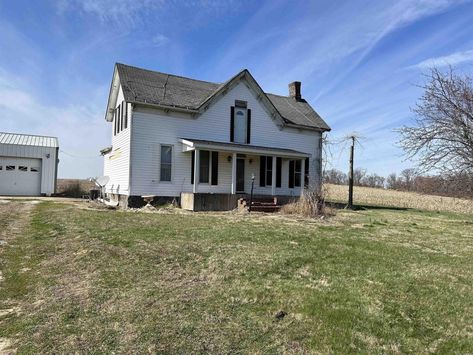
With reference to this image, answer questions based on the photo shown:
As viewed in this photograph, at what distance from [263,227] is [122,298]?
642cm

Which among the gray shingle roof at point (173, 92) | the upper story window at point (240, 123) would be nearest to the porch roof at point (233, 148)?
the upper story window at point (240, 123)

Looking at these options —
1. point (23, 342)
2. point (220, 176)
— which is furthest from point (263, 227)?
point (220, 176)

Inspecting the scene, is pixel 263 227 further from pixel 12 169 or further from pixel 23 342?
pixel 12 169

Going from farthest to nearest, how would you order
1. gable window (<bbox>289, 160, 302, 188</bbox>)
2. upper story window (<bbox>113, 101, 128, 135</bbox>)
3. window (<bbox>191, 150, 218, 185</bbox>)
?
gable window (<bbox>289, 160, 302, 188</bbox>) → upper story window (<bbox>113, 101, 128, 135</bbox>) → window (<bbox>191, 150, 218, 185</bbox>)

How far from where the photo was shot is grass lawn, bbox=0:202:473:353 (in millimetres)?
4082

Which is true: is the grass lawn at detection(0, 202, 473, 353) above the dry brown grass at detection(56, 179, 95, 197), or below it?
below

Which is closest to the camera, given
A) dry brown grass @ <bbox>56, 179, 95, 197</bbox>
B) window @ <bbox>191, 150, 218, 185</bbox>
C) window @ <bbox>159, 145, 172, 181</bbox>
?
window @ <bbox>159, 145, 172, 181</bbox>

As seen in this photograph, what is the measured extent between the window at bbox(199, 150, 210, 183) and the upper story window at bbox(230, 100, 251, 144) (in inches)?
73.4

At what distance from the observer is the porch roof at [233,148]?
58.5 feet

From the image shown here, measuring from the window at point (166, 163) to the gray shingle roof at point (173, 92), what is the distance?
2.05 metres

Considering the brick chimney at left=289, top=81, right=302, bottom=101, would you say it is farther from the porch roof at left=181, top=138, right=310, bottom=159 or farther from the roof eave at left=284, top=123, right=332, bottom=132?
the porch roof at left=181, top=138, right=310, bottom=159

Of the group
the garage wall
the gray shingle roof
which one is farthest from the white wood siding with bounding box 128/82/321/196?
the garage wall

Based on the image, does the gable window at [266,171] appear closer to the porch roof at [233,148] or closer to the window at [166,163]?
the porch roof at [233,148]

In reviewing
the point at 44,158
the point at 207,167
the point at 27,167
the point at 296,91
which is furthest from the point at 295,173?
the point at 27,167
